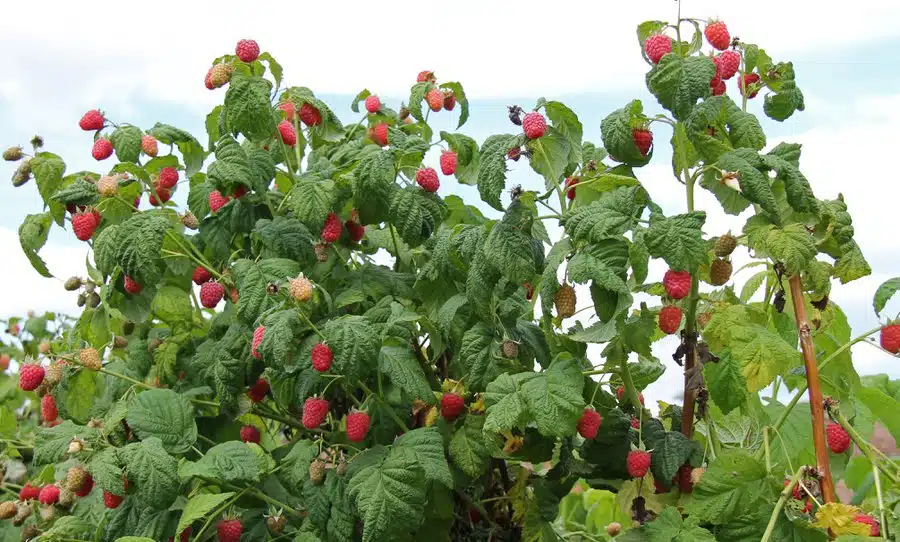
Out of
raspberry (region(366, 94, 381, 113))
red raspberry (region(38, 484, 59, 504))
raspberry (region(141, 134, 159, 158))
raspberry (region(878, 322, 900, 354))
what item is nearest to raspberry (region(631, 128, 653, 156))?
raspberry (region(878, 322, 900, 354))

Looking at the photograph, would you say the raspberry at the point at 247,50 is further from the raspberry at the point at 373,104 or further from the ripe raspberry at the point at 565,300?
the ripe raspberry at the point at 565,300

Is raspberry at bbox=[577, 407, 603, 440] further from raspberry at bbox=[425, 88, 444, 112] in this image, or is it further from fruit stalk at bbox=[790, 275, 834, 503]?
raspberry at bbox=[425, 88, 444, 112]

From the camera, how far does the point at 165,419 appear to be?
87.4 inches

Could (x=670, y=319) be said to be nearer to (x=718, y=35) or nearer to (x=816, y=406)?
(x=816, y=406)

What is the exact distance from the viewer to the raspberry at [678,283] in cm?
179

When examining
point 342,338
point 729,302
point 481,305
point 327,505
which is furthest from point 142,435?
point 729,302

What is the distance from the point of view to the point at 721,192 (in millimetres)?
2029

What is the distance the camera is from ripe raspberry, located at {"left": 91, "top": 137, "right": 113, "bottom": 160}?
8.20 ft

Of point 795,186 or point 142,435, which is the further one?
point 142,435

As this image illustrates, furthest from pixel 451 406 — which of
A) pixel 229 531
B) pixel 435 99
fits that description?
pixel 435 99

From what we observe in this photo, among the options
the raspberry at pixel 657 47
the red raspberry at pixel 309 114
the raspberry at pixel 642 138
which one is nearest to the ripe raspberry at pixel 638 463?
the raspberry at pixel 642 138

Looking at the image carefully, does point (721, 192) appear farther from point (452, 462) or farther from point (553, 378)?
point (452, 462)

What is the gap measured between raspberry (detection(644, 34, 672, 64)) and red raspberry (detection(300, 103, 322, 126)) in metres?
1.02

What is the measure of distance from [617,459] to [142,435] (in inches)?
40.1
